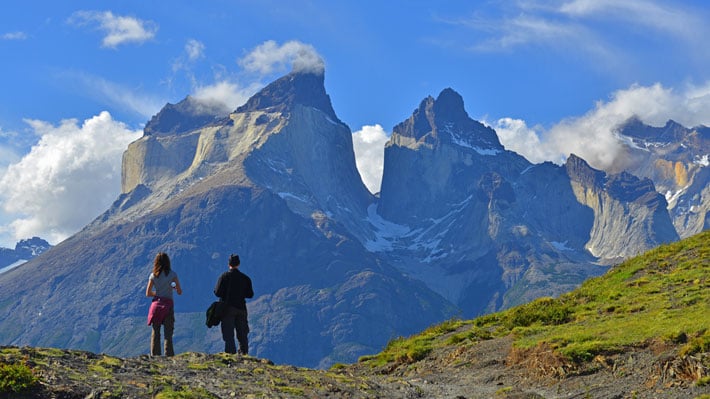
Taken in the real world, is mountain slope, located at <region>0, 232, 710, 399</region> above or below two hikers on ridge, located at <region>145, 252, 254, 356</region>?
below

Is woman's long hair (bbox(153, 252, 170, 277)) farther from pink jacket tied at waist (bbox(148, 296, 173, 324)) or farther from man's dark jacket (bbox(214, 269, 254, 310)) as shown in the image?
man's dark jacket (bbox(214, 269, 254, 310))

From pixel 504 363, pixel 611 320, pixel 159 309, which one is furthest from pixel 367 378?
pixel 611 320

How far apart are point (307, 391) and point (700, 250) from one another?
88.8 ft

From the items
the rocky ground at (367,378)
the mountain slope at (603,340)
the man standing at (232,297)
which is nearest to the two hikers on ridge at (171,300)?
the man standing at (232,297)

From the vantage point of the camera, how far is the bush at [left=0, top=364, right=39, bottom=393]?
68.4 feet

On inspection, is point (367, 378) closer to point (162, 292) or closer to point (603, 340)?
point (162, 292)

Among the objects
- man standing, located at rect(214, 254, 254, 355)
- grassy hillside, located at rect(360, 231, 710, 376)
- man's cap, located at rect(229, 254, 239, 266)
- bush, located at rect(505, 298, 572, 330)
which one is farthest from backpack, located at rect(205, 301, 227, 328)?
bush, located at rect(505, 298, 572, 330)

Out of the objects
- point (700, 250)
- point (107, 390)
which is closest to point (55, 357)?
point (107, 390)

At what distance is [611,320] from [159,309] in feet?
56.8

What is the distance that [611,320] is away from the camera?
3616 cm

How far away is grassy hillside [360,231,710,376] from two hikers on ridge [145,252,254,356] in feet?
20.7

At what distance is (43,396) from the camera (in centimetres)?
2134

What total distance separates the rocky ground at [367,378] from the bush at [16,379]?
0.15 metres

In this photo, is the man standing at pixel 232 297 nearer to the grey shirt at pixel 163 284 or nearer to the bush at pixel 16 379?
the grey shirt at pixel 163 284
